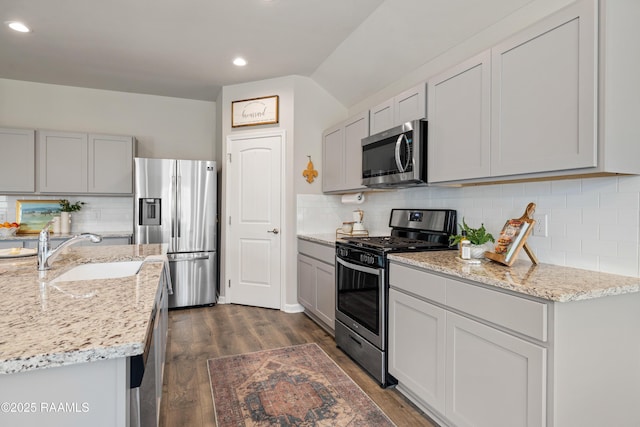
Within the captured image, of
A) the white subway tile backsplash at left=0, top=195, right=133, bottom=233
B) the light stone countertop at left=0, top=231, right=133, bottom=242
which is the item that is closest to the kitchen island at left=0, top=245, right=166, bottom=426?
the light stone countertop at left=0, top=231, right=133, bottom=242

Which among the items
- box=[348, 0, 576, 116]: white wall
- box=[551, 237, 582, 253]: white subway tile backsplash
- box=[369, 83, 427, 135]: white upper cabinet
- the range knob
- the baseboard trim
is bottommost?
the baseboard trim

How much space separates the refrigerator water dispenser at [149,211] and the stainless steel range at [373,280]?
90.9 inches

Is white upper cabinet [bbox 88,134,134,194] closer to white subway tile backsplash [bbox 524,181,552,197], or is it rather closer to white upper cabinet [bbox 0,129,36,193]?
white upper cabinet [bbox 0,129,36,193]

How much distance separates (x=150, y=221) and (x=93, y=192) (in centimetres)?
82

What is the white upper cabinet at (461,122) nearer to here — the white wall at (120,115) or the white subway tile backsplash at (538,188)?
the white subway tile backsplash at (538,188)

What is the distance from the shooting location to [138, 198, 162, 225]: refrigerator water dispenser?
4.08 m

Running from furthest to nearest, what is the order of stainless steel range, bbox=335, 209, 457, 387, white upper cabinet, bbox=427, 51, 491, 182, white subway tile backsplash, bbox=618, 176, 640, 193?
stainless steel range, bbox=335, 209, 457, 387 → white upper cabinet, bbox=427, 51, 491, 182 → white subway tile backsplash, bbox=618, 176, 640, 193

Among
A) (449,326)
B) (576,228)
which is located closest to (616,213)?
(576,228)

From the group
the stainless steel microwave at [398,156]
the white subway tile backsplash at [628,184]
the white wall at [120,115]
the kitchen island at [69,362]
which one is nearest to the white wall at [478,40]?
the stainless steel microwave at [398,156]

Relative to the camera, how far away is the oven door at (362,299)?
2.37 meters

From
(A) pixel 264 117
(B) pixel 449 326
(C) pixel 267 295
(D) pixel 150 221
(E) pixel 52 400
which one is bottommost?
(C) pixel 267 295

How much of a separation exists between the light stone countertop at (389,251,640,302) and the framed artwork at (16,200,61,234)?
4.33 m

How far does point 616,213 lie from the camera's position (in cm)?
169

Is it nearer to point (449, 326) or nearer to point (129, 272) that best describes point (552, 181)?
point (449, 326)
